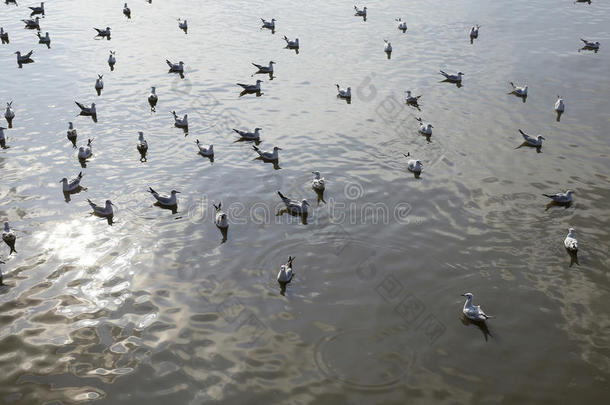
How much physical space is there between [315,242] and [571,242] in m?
8.20

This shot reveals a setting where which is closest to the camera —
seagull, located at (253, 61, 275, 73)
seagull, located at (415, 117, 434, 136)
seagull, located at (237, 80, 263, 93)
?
seagull, located at (415, 117, 434, 136)

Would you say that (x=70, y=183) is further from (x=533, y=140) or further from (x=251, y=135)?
(x=533, y=140)

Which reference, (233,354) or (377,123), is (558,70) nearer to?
(377,123)

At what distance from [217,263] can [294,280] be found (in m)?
2.64

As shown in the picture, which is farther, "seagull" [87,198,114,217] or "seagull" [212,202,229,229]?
"seagull" [87,198,114,217]

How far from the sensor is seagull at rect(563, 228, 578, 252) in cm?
1538

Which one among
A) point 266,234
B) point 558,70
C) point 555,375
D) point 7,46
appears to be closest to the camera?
point 555,375

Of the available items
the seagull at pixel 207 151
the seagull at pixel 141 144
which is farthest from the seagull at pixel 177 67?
the seagull at pixel 207 151

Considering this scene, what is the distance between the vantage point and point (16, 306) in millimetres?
13750

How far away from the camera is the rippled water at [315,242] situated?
11.9 m

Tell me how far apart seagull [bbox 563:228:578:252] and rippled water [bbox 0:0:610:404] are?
427mm

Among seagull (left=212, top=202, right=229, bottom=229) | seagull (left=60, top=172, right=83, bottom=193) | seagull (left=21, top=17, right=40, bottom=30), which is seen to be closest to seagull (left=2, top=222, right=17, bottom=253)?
seagull (left=60, top=172, right=83, bottom=193)

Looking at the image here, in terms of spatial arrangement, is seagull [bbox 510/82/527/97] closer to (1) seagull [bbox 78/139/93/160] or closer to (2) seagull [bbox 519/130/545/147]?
(2) seagull [bbox 519/130/545/147]

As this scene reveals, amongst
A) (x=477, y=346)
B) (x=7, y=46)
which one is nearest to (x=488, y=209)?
(x=477, y=346)
